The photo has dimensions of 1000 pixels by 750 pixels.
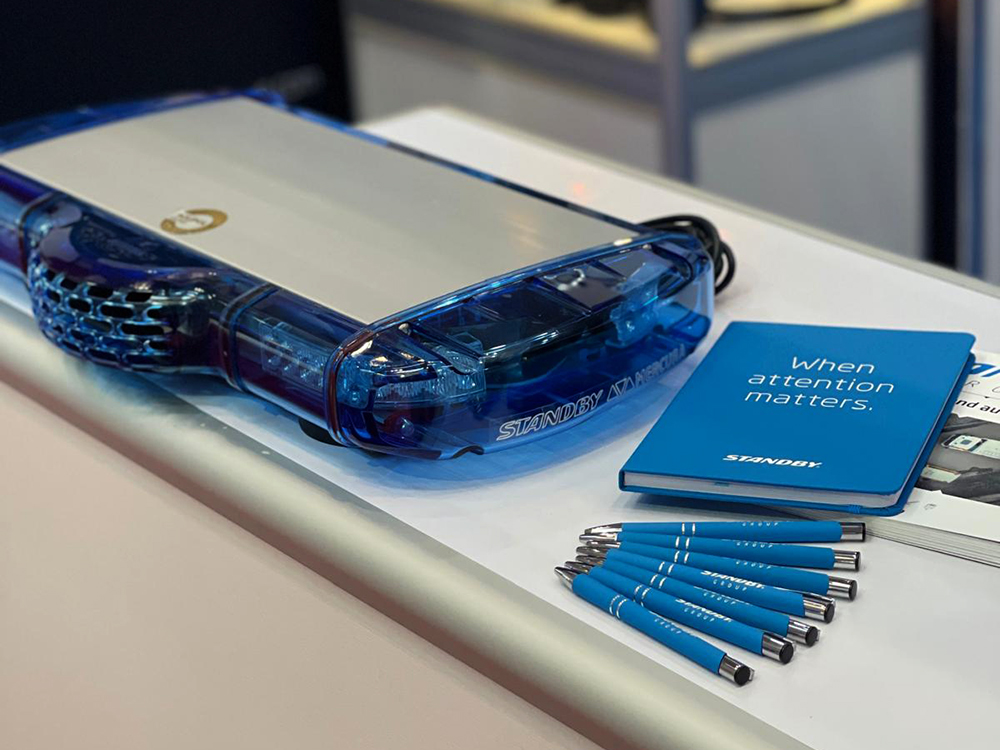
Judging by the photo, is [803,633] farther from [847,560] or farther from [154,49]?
[154,49]

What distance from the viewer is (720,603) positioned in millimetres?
533

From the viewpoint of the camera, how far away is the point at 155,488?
0.71 metres

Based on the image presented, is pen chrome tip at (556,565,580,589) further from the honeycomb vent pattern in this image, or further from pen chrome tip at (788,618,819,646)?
the honeycomb vent pattern

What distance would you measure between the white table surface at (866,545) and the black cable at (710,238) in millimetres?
12

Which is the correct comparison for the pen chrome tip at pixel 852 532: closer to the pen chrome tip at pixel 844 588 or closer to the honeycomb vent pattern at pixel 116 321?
the pen chrome tip at pixel 844 588

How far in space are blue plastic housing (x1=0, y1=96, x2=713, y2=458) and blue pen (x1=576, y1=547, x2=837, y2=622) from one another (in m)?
0.10

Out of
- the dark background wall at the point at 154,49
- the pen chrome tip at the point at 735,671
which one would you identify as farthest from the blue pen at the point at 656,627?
the dark background wall at the point at 154,49

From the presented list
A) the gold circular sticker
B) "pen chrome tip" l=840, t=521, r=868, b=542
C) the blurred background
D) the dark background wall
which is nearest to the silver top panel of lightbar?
the gold circular sticker

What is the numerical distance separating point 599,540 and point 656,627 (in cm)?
7

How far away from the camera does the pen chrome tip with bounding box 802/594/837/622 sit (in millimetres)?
527

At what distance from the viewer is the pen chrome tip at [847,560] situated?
1.82 ft

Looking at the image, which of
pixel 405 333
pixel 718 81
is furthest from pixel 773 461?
pixel 718 81

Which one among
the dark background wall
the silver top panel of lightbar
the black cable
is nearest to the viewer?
the silver top panel of lightbar

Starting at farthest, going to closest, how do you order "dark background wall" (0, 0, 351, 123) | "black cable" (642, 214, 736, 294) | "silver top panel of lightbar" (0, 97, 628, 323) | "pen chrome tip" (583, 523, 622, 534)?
"dark background wall" (0, 0, 351, 123), "black cable" (642, 214, 736, 294), "silver top panel of lightbar" (0, 97, 628, 323), "pen chrome tip" (583, 523, 622, 534)
